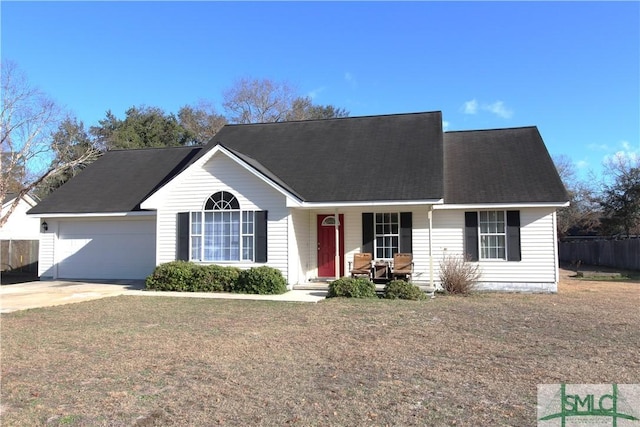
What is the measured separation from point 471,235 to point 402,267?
2.76m

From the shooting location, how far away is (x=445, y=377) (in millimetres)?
6004

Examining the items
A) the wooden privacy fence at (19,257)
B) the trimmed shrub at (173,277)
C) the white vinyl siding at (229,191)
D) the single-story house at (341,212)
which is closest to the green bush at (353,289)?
the single-story house at (341,212)

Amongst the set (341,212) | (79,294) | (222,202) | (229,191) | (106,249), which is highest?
(229,191)

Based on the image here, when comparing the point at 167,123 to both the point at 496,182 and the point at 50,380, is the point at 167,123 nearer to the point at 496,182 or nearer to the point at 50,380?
the point at 496,182

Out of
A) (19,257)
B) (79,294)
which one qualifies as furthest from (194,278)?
(19,257)

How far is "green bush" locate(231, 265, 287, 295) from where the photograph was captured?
14.2 meters

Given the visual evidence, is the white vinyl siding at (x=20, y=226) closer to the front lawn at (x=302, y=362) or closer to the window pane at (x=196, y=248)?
the window pane at (x=196, y=248)

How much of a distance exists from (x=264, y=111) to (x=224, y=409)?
128 ft

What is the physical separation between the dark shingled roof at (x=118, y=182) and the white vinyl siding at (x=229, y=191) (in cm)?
223

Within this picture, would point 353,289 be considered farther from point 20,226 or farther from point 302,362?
point 20,226

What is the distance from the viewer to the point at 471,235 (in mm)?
15516

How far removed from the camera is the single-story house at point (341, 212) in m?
15.0

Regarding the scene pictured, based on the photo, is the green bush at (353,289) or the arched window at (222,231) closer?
the green bush at (353,289)

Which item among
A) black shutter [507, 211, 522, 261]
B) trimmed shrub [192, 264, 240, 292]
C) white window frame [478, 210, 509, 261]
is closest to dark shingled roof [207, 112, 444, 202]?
white window frame [478, 210, 509, 261]
